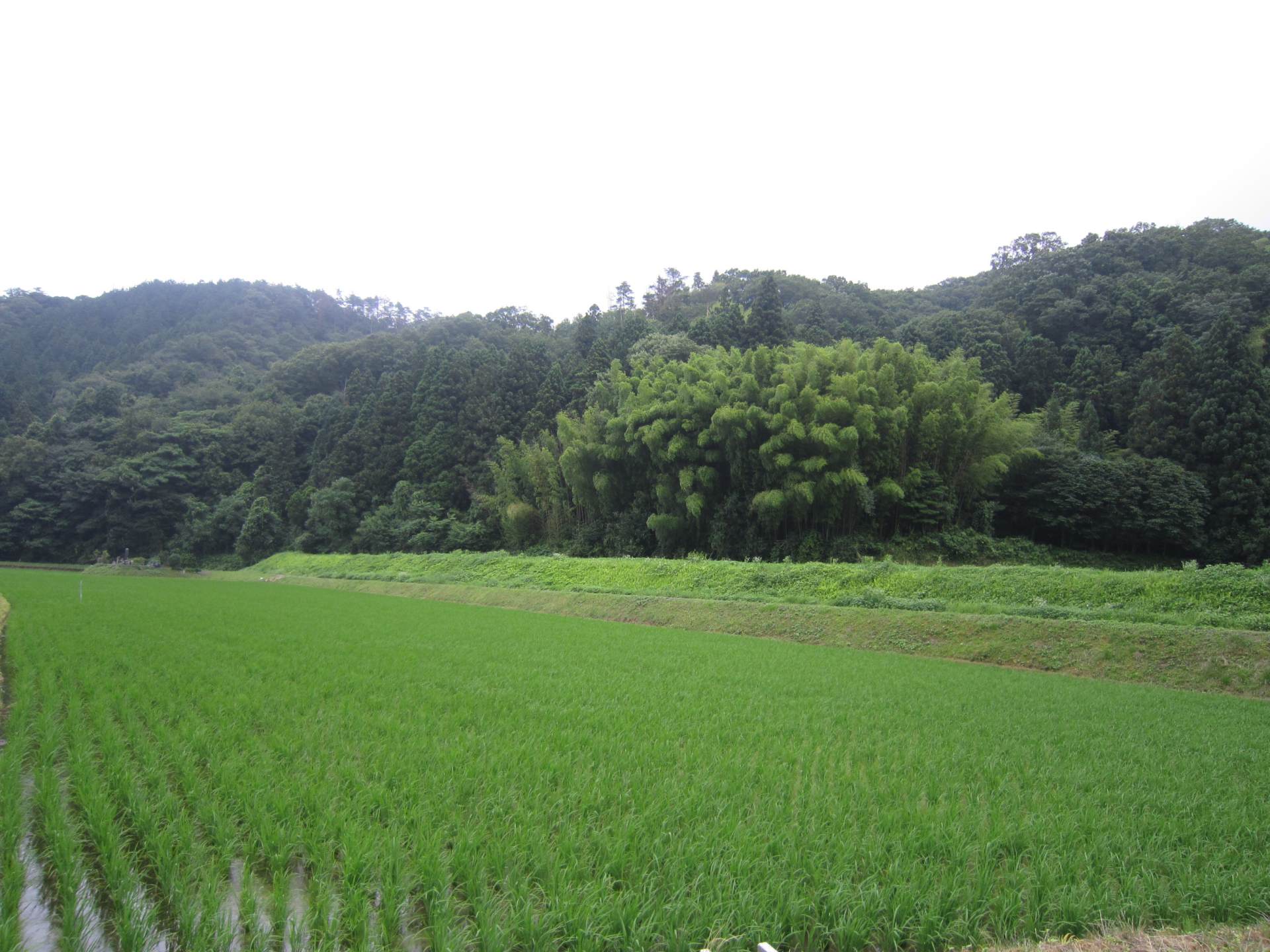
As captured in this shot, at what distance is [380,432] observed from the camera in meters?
41.9

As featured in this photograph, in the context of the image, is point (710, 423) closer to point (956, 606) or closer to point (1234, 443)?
point (956, 606)

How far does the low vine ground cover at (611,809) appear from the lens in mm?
2688

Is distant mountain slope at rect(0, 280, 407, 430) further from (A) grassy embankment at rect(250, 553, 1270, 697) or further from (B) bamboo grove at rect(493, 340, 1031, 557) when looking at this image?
(A) grassy embankment at rect(250, 553, 1270, 697)

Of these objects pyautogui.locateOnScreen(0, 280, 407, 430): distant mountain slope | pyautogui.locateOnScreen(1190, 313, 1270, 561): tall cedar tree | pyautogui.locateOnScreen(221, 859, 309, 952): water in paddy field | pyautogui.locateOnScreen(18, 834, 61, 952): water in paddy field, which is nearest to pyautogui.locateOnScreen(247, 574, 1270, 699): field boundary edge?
pyautogui.locateOnScreen(221, 859, 309, 952): water in paddy field

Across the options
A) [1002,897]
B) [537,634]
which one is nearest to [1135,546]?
[537,634]

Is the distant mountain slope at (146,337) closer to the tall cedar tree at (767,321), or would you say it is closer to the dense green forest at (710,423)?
the dense green forest at (710,423)

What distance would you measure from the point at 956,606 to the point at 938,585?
110cm

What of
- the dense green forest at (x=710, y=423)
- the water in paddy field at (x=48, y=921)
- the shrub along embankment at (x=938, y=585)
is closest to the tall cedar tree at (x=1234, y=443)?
the dense green forest at (x=710, y=423)

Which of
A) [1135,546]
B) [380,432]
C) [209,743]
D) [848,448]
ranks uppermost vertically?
[380,432]

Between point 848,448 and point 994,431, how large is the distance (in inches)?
214

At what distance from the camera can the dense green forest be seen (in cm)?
2088

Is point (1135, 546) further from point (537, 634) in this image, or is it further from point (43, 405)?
point (43, 405)

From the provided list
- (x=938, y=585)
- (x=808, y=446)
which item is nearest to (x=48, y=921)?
(x=938, y=585)

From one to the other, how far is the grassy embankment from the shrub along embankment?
0.03 metres
